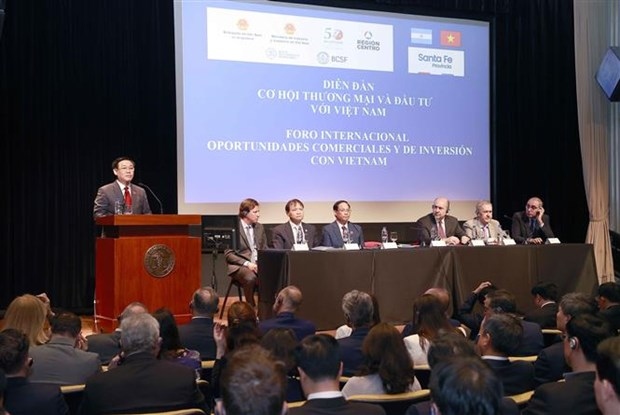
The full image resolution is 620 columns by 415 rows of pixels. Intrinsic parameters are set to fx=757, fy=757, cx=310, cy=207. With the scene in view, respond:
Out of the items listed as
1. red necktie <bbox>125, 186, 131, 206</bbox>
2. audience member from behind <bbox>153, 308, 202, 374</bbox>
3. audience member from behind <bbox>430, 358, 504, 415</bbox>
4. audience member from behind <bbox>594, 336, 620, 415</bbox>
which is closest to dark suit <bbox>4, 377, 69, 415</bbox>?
audience member from behind <bbox>153, 308, 202, 374</bbox>

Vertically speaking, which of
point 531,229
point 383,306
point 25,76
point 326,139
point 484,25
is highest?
point 484,25

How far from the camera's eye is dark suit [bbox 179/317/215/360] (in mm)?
3818

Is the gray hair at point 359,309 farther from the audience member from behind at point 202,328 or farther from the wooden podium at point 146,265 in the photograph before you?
the wooden podium at point 146,265

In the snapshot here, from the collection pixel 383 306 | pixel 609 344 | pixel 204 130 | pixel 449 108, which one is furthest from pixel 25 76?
pixel 609 344

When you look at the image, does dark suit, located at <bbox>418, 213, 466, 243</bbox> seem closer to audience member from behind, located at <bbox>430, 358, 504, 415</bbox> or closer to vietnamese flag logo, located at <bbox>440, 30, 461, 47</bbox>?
vietnamese flag logo, located at <bbox>440, 30, 461, 47</bbox>

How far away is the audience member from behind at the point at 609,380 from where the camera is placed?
84.7 inches

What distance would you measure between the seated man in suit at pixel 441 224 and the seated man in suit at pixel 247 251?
5.23 ft

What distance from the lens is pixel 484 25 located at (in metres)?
9.27

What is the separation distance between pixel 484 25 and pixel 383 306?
4484 millimetres

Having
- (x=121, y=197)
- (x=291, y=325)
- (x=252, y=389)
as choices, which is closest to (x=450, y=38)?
(x=121, y=197)

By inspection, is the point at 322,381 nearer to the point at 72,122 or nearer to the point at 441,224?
the point at 441,224

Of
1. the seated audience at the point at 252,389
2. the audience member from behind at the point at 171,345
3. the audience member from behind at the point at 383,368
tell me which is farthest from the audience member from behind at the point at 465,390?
the audience member from behind at the point at 171,345

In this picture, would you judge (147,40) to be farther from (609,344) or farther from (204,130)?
(609,344)

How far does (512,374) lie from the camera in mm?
3035
